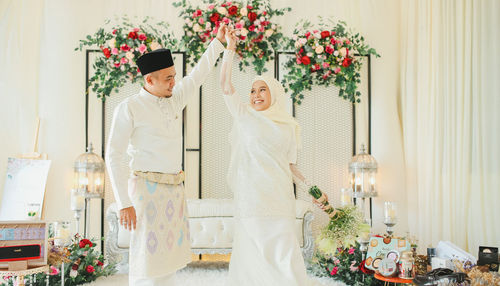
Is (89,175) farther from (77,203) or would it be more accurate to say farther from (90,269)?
(90,269)

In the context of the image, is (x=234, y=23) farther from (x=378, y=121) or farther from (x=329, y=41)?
(x=378, y=121)

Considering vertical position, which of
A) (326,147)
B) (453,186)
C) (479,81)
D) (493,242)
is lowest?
(493,242)

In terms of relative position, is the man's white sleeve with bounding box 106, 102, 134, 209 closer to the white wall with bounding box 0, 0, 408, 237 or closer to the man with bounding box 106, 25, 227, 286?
the man with bounding box 106, 25, 227, 286

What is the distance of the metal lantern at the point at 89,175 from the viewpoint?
4.77 metres

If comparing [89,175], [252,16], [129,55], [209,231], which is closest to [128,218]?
[209,231]

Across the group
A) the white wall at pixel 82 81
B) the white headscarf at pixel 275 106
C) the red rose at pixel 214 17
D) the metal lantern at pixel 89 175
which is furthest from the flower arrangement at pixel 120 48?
the white headscarf at pixel 275 106

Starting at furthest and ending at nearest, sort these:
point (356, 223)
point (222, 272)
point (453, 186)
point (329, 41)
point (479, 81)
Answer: point (329, 41) → point (222, 272) → point (453, 186) → point (479, 81) → point (356, 223)

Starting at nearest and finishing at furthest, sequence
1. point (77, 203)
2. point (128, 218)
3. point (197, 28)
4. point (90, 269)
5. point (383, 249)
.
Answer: point (128, 218), point (383, 249), point (90, 269), point (77, 203), point (197, 28)

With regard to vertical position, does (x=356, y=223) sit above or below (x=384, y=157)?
below

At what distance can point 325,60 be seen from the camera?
16.8ft

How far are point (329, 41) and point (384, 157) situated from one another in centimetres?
148

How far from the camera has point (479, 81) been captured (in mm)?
3594

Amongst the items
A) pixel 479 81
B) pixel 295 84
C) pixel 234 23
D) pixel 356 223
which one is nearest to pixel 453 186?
pixel 479 81

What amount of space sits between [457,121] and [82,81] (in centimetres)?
400
